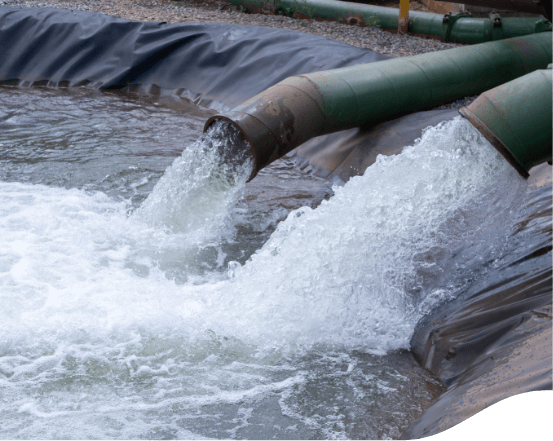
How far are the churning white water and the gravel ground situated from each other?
10.9 feet

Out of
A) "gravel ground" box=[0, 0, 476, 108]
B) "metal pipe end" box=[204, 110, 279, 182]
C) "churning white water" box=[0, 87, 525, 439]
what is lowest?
"churning white water" box=[0, 87, 525, 439]

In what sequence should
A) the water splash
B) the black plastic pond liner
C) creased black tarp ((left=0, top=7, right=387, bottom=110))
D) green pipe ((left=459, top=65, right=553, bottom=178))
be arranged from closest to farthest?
the black plastic pond liner < green pipe ((left=459, top=65, right=553, bottom=178)) < the water splash < creased black tarp ((left=0, top=7, right=387, bottom=110))

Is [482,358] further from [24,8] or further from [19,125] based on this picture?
[24,8]

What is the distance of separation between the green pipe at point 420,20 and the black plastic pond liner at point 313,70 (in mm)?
1803

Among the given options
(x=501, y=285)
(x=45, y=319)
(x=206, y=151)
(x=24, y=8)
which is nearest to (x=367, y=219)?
(x=501, y=285)

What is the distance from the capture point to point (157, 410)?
2.21m

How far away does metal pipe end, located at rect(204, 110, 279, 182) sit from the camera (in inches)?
139

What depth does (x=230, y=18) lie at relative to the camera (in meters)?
7.56

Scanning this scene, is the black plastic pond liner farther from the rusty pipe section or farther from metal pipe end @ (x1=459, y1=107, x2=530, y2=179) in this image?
the rusty pipe section

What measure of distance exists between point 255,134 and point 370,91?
1.18 metres

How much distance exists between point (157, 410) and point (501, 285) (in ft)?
5.54

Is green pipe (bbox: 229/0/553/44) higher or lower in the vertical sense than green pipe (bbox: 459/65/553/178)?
higher

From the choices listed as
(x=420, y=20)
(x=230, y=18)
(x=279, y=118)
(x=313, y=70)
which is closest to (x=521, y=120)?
(x=279, y=118)

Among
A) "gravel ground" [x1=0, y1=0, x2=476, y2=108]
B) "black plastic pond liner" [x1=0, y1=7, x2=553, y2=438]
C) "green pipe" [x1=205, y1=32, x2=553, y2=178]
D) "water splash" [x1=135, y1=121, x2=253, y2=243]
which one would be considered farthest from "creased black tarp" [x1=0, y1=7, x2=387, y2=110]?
"water splash" [x1=135, y1=121, x2=253, y2=243]
